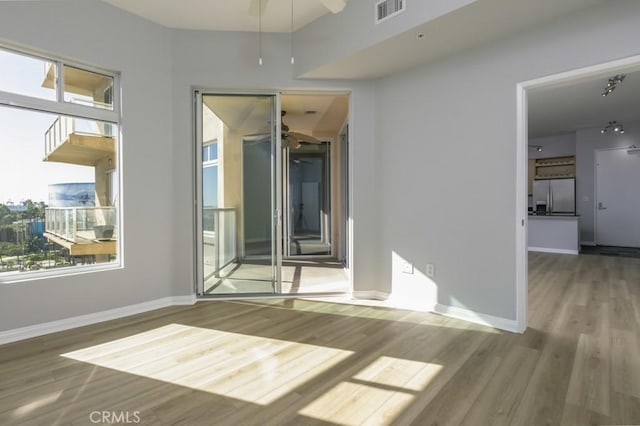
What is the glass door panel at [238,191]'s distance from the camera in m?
4.19

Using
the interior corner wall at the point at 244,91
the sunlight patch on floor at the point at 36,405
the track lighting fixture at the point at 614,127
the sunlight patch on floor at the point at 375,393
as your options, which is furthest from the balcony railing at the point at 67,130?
the track lighting fixture at the point at 614,127

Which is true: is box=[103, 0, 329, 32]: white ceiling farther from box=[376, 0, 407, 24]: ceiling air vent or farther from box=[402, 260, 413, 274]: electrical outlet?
box=[402, 260, 413, 274]: electrical outlet

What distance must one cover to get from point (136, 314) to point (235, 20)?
11.5ft

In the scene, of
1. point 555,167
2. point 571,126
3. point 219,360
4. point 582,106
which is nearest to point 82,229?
point 219,360

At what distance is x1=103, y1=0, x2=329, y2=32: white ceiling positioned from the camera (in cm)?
342

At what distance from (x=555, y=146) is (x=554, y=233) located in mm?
2793

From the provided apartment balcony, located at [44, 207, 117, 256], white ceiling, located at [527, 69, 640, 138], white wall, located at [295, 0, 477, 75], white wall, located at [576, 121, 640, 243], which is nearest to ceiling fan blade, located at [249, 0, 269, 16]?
white wall, located at [295, 0, 477, 75]

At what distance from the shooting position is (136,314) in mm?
3633

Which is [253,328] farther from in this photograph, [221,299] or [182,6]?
[182,6]

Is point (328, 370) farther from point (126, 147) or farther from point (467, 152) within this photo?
point (126, 147)

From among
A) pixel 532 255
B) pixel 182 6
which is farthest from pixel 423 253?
pixel 532 255

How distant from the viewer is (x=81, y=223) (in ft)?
11.4

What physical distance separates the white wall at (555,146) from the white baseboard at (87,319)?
9710 mm

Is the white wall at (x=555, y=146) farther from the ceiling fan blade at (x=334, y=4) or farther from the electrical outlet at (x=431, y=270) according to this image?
the ceiling fan blade at (x=334, y=4)
